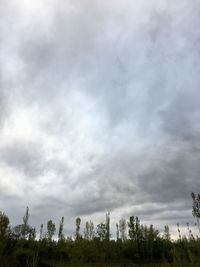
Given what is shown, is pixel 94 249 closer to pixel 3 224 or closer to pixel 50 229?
pixel 3 224

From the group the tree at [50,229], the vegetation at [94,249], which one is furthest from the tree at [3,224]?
the tree at [50,229]

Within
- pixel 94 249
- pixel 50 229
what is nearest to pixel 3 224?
pixel 94 249

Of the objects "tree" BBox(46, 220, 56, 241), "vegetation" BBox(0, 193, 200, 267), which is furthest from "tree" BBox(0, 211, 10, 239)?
"tree" BBox(46, 220, 56, 241)

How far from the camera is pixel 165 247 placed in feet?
100

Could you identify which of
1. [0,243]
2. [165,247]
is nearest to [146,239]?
[165,247]

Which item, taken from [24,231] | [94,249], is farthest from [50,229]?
[94,249]

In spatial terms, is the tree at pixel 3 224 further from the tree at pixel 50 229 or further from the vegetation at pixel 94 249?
the tree at pixel 50 229

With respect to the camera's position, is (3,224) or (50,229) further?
(50,229)

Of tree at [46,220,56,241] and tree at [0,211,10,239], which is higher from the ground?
tree at [46,220,56,241]

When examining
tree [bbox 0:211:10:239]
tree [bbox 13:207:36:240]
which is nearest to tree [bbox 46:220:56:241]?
tree [bbox 13:207:36:240]

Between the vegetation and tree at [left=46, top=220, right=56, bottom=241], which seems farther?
tree at [left=46, top=220, right=56, bottom=241]

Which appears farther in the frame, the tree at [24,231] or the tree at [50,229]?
the tree at [50,229]

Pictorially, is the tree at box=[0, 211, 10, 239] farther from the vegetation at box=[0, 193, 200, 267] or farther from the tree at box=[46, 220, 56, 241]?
the tree at box=[46, 220, 56, 241]

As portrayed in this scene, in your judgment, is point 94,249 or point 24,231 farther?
point 24,231
